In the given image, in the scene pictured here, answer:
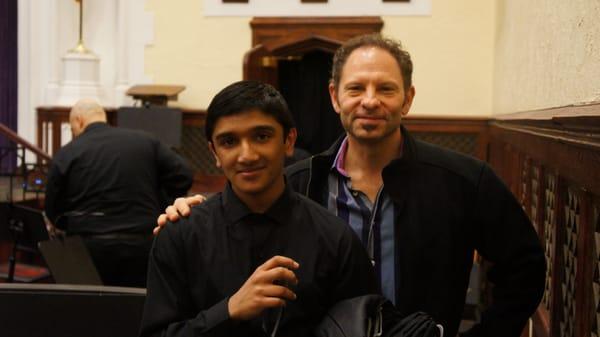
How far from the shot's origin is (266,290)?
1681 millimetres

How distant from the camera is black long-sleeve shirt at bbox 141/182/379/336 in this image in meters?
1.85

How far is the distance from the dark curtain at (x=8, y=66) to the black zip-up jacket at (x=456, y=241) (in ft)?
43.6

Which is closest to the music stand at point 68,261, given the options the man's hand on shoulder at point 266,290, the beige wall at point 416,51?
the man's hand on shoulder at point 266,290

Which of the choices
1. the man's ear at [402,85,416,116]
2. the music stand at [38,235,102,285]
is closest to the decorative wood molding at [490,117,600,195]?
the man's ear at [402,85,416,116]

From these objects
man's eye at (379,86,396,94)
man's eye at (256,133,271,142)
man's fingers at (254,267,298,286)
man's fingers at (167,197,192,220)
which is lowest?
man's fingers at (254,267,298,286)

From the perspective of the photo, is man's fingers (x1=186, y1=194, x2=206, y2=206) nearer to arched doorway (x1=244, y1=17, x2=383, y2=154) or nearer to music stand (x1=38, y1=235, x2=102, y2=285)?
music stand (x1=38, y1=235, x2=102, y2=285)

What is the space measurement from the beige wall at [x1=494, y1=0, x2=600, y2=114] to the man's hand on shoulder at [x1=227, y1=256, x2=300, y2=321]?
1.04 m

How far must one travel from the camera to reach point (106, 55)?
1149 centimetres

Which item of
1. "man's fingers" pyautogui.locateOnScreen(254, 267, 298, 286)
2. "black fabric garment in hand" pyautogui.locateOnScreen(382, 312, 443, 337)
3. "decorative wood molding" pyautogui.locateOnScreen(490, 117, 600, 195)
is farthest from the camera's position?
"decorative wood molding" pyautogui.locateOnScreen(490, 117, 600, 195)

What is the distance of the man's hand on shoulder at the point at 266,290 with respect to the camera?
5.50ft

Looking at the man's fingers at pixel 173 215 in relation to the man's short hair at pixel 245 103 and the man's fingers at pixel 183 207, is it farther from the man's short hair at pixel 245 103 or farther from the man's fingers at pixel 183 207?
the man's short hair at pixel 245 103

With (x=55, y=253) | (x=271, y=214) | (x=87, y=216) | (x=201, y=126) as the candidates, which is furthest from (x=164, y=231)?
(x=201, y=126)

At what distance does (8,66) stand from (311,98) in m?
6.87

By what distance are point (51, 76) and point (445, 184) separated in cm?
1016
